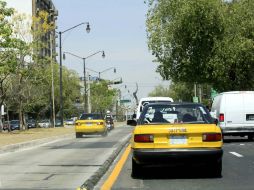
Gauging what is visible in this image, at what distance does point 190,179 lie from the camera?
12531 mm

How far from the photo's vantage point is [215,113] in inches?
1061

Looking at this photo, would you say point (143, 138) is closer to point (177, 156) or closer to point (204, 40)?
point (177, 156)

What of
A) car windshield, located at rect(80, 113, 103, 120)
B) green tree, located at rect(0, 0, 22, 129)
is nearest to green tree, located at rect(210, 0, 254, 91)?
car windshield, located at rect(80, 113, 103, 120)

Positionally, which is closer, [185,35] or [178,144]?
[178,144]

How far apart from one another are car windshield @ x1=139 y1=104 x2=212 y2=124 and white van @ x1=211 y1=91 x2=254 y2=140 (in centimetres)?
1283

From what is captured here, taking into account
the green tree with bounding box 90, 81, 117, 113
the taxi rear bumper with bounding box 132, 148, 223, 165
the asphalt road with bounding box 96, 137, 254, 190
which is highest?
the green tree with bounding box 90, 81, 117, 113

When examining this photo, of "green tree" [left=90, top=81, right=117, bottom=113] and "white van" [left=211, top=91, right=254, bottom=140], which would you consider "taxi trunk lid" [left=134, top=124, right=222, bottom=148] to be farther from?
"green tree" [left=90, top=81, right=117, bottom=113]

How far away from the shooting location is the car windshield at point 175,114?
42.3ft

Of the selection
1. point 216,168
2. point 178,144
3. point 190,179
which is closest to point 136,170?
point 190,179

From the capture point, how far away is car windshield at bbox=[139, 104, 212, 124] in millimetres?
12882

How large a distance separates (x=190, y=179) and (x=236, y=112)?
13.7 m

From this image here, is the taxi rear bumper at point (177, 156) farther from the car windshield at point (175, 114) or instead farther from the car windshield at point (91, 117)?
the car windshield at point (91, 117)

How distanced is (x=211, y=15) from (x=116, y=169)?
2587 cm

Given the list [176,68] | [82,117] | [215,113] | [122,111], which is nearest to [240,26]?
[176,68]
